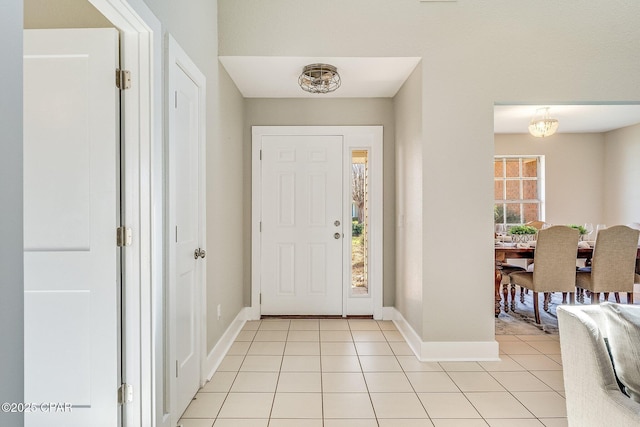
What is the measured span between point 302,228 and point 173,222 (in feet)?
6.99

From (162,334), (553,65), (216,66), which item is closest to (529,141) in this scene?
(553,65)

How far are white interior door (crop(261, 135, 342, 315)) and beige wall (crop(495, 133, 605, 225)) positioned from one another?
3.61 metres

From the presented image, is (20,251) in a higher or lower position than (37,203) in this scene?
lower

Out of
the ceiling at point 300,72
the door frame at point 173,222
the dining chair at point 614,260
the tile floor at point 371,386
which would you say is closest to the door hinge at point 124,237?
the door frame at point 173,222

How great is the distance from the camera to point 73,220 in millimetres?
1618

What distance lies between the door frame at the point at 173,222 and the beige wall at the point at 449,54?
781mm

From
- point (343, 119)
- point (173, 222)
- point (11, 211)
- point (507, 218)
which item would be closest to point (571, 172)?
point (507, 218)

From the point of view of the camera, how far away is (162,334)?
5.90 ft

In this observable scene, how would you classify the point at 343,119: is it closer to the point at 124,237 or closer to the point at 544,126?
the point at 544,126

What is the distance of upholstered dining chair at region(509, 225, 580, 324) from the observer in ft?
11.5

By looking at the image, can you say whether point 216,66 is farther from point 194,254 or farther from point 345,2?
point 194,254

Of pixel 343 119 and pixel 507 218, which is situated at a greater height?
pixel 343 119

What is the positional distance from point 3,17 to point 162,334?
4.67ft

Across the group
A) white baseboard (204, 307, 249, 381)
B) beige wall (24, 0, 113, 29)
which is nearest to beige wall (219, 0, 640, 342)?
beige wall (24, 0, 113, 29)
